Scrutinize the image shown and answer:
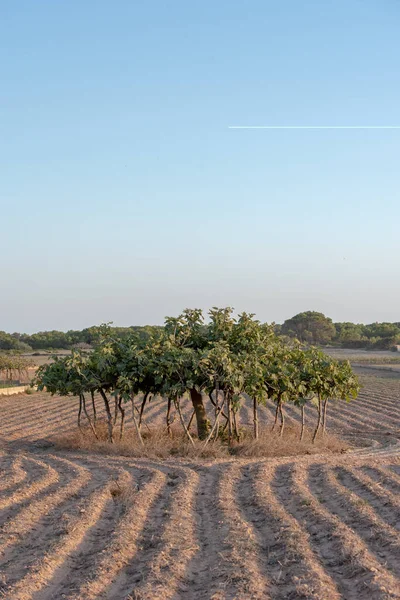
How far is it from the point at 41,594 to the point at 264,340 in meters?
9.54

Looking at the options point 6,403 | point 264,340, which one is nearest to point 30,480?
point 264,340

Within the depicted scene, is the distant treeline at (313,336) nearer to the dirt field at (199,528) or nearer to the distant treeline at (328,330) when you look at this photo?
the distant treeline at (328,330)

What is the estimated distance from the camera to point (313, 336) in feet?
340

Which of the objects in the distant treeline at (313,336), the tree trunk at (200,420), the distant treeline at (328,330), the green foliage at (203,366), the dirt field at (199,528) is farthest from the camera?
the distant treeline at (328,330)

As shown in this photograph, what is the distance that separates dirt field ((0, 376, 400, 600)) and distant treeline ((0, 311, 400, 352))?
67.8 metres

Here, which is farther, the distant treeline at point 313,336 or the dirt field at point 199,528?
the distant treeline at point 313,336

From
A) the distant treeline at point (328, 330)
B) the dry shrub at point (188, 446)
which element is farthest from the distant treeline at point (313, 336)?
the dry shrub at point (188, 446)

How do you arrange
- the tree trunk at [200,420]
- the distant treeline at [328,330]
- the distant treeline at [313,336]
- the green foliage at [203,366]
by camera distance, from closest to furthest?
the green foliage at [203,366] < the tree trunk at [200,420] < the distant treeline at [313,336] < the distant treeline at [328,330]

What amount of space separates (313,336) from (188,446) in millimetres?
92500

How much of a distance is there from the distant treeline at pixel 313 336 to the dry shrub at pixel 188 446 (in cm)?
6331

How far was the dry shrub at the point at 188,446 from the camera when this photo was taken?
12852mm

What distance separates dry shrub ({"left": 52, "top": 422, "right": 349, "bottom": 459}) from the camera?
42.2 feet

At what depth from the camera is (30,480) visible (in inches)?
386

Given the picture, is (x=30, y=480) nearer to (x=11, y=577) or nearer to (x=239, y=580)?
(x=11, y=577)
